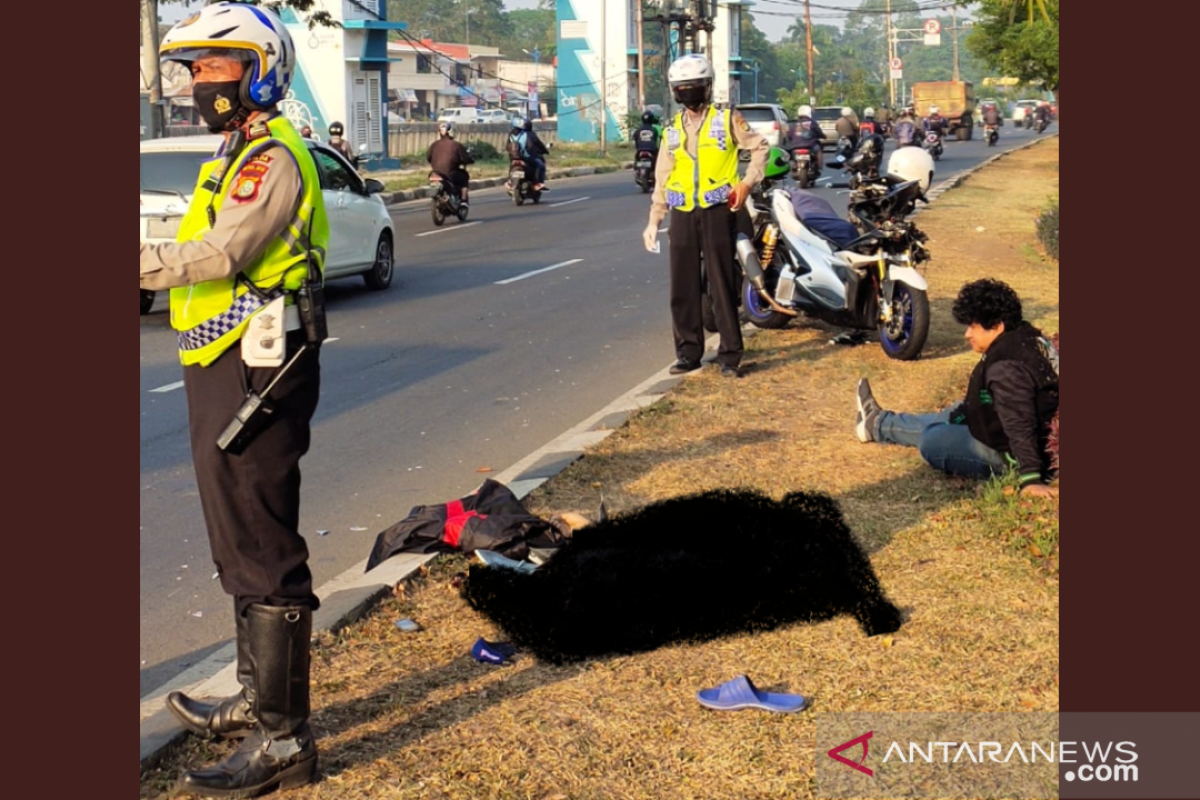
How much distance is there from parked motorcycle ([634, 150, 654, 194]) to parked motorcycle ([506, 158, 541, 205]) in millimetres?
4274

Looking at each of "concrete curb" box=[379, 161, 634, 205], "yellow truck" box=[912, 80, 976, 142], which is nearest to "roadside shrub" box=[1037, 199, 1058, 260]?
"concrete curb" box=[379, 161, 634, 205]

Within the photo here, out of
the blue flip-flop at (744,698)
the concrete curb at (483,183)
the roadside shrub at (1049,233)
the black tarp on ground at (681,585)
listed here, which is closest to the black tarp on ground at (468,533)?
the black tarp on ground at (681,585)

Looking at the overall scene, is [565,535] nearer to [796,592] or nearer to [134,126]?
[796,592]

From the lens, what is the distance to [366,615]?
17.0 feet

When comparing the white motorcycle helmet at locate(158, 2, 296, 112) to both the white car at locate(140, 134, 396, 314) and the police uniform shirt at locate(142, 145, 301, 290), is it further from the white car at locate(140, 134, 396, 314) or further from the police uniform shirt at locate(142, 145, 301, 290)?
the white car at locate(140, 134, 396, 314)

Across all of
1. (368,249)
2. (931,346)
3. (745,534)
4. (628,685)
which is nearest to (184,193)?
(368,249)

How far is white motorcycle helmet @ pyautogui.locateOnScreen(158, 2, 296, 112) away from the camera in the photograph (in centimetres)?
372

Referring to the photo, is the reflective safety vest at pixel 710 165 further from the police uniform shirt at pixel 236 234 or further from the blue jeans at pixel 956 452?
the police uniform shirt at pixel 236 234

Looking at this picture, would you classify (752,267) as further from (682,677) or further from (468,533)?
(682,677)

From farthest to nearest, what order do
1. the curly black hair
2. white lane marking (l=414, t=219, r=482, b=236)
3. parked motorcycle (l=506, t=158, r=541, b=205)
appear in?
parked motorcycle (l=506, t=158, r=541, b=205), white lane marking (l=414, t=219, r=482, b=236), the curly black hair

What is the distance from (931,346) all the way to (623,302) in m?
4.03

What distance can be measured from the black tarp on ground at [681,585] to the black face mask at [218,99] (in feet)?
6.24

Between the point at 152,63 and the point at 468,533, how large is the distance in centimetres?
2459

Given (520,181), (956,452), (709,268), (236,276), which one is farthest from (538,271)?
(236,276)
